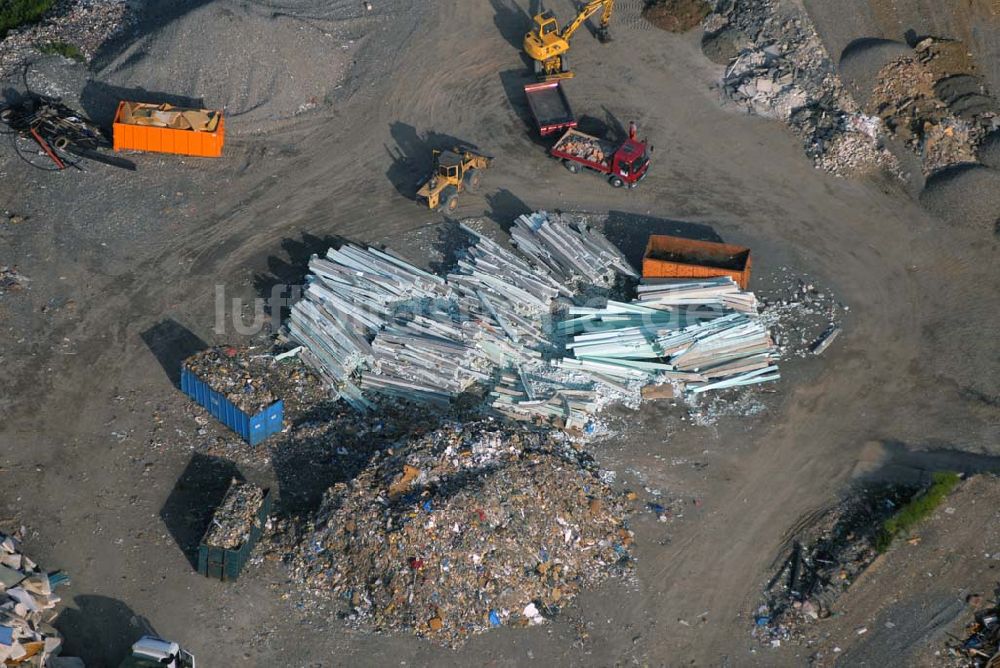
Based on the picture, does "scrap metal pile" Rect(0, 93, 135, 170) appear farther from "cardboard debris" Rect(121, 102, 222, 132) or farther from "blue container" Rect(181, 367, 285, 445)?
"blue container" Rect(181, 367, 285, 445)

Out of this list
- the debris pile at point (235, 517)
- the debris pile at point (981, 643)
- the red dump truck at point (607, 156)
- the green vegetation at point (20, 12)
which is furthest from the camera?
the green vegetation at point (20, 12)

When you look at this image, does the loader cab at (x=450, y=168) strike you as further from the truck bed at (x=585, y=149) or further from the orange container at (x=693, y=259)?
the orange container at (x=693, y=259)

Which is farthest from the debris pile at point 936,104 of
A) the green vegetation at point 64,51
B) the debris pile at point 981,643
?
the green vegetation at point 64,51

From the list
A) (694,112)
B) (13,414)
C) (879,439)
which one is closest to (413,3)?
(694,112)

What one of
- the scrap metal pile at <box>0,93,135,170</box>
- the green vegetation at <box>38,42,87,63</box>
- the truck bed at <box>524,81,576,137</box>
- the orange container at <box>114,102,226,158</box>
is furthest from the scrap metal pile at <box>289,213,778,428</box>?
the green vegetation at <box>38,42,87,63</box>

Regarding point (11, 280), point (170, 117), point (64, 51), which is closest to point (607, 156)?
point (170, 117)
